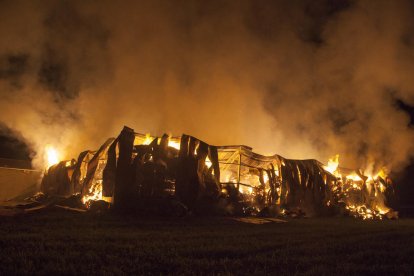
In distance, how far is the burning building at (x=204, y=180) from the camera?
12320 millimetres

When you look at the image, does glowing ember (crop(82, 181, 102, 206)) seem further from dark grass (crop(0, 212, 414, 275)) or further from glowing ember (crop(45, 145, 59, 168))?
dark grass (crop(0, 212, 414, 275))

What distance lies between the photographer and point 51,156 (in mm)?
20359


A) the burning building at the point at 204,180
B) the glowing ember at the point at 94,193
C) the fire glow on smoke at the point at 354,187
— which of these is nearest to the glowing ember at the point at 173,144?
the burning building at the point at 204,180

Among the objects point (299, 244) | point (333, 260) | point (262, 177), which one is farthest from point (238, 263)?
point (262, 177)

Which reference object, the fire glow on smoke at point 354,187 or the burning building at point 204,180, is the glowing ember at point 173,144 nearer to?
the burning building at point 204,180

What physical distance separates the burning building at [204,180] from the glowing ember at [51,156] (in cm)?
108

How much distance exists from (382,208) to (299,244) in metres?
19.5

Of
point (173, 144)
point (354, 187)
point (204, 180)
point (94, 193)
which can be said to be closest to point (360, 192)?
point (354, 187)

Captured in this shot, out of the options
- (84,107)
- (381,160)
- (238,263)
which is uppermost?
(84,107)

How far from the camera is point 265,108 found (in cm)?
2733

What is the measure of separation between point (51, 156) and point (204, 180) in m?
11.5

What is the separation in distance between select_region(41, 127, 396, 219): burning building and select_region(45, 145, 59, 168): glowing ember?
3.56ft

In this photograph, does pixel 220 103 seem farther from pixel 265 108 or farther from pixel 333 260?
pixel 333 260

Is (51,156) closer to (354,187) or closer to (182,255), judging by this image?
(182,255)
